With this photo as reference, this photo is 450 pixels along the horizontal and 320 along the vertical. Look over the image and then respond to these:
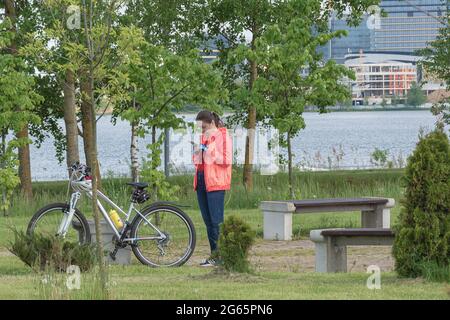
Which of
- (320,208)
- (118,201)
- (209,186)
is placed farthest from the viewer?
(118,201)

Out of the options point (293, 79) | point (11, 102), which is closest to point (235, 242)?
point (11, 102)

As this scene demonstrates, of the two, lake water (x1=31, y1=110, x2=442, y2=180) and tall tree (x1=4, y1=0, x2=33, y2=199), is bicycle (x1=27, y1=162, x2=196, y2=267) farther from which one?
lake water (x1=31, y1=110, x2=442, y2=180)

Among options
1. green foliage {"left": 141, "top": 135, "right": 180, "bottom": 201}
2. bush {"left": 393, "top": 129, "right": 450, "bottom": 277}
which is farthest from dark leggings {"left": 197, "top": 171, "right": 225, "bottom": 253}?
green foliage {"left": 141, "top": 135, "right": 180, "bottom": 201}

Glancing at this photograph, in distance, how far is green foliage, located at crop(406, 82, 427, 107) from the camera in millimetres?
132875

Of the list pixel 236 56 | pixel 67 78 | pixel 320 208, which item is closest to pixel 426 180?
pixel 320 208

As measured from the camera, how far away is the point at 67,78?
85.5 feet

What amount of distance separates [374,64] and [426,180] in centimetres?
13686

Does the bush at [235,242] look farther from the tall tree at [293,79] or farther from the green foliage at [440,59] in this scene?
the green foliage at [440,59]

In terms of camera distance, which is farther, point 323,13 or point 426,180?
point 323,13

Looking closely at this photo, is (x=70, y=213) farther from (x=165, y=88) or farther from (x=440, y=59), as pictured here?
(x=440, y=59)

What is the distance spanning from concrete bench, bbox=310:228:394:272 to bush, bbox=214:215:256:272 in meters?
2.12

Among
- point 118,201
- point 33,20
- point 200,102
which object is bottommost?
point 118,201
